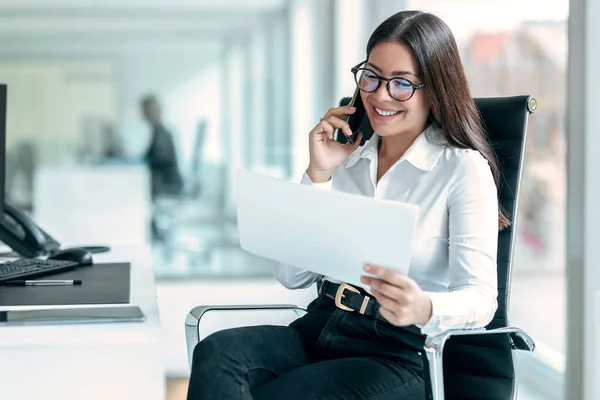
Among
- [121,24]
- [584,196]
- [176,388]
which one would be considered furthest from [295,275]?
[121,24]

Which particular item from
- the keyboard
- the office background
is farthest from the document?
the office background

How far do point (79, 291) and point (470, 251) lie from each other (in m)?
0.87

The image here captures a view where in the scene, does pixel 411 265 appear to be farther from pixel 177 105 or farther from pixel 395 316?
pixel 177 105

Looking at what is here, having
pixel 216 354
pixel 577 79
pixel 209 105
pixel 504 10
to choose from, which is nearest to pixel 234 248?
pixel 209 105

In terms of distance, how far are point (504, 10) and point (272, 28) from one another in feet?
4.69

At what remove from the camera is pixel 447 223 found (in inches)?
68.6

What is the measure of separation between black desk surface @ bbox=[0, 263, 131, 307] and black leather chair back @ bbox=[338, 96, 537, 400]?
29.0 inches

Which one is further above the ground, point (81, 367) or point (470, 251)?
point (470, 251)

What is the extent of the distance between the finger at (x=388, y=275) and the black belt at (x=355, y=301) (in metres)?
0.28

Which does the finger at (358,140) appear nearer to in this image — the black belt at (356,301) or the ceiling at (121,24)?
the black belt at (356,301)

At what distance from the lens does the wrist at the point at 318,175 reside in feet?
6.44

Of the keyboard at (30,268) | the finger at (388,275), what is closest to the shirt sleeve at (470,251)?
the finger at (388,275)

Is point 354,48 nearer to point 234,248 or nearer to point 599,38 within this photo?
point 234,248

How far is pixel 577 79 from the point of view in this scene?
7.45 feet
